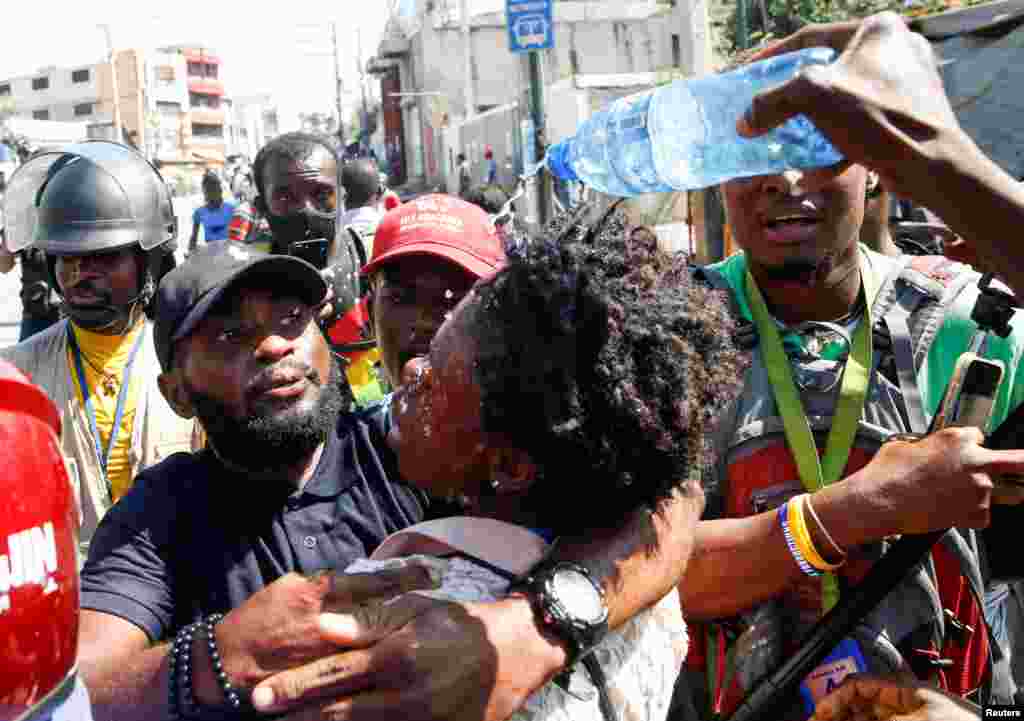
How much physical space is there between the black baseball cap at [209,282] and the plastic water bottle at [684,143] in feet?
2.46

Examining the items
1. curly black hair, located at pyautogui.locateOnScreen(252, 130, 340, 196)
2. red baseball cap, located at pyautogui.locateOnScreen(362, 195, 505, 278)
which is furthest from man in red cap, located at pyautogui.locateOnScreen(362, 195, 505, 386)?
curly black hair, located at pyautogui.locateOnScreen(252, 130, 340, 196)

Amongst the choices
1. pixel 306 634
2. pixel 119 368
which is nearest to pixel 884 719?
pixel 306 634

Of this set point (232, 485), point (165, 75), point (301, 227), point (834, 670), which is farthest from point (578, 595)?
point (165, 75)

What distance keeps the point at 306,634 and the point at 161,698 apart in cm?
26

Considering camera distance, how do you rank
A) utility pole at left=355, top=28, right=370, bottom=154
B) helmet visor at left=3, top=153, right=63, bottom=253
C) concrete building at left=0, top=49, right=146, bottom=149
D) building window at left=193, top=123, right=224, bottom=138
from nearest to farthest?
helmet visor at left=3, top=153, right=63, bottom=253 < utility pole at left=355, top=28, right=370, bottom=154 < concrete building at left=0, top=49, right=146, bottom=149 < building window at left=193, top=123, right=224, bottom=138

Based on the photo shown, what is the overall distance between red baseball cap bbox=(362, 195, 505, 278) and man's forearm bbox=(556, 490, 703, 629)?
120cm

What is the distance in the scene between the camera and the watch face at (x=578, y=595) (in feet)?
4.67

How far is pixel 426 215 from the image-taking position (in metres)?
Result: 2.86

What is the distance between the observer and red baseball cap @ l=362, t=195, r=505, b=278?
275 cm

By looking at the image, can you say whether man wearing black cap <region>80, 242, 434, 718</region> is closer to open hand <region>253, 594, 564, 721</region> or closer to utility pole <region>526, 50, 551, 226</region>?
open hand <region>253, 594, 564, 721</region>

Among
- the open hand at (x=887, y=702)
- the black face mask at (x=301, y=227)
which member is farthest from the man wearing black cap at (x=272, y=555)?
the black face mask at (x=301, y=227)

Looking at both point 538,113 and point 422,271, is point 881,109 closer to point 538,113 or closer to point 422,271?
point 422,271

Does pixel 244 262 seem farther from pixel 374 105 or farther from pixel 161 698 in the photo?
pixel 374 105

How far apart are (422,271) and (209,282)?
2.55 ft
